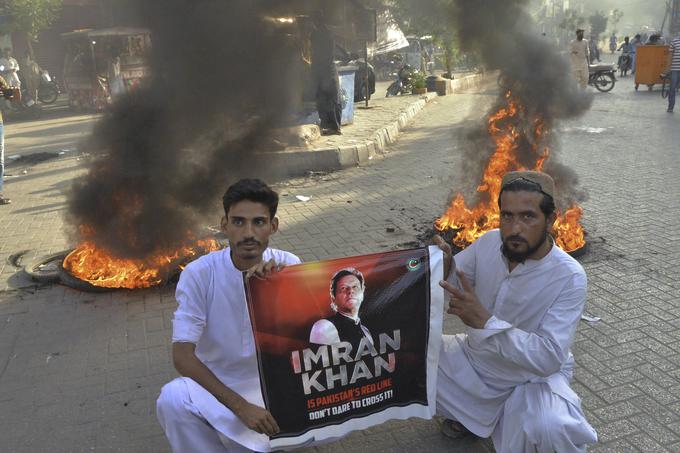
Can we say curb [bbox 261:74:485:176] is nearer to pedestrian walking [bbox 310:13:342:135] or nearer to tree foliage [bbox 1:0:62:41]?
pedestrian walking [bbox 310:13:342:135]

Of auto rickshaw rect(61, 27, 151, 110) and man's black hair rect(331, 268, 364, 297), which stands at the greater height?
auto rickshaw rect(61, 27, 151, 110)

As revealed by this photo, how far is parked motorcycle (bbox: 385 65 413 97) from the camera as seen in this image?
1969 centimetres

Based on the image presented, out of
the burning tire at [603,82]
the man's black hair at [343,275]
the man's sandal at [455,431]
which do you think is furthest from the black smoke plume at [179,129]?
the burning tire at [603,82]

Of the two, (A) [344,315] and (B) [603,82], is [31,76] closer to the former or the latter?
(B) [603,82]

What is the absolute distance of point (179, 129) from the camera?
5.61 metres

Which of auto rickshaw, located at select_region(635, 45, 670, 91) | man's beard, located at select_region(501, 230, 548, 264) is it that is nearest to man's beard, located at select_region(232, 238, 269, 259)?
man's beard, located at select_region(501, 230, 548, 264)

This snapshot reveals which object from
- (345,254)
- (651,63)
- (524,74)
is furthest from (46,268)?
(651,63)

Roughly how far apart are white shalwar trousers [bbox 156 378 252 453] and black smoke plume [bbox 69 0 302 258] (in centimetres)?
288

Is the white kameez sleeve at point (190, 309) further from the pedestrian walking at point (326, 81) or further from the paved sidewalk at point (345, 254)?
the pedestrian walking at point (326, 81)

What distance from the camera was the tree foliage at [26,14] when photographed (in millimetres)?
17812

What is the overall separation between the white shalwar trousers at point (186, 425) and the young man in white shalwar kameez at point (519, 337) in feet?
3.71

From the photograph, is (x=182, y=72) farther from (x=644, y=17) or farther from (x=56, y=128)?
(x=644, y=17)

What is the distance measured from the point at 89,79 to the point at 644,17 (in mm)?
90972

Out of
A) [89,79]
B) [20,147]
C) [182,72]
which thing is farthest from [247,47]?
[89,79]
